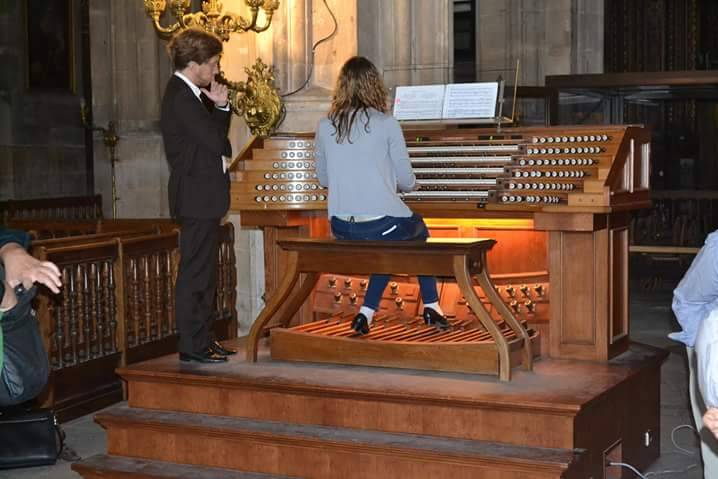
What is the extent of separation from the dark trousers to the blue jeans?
64cm

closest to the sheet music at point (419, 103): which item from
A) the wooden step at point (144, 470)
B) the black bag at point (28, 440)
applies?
the wooden step at point (144, 470)

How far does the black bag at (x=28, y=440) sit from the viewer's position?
19.8 ft

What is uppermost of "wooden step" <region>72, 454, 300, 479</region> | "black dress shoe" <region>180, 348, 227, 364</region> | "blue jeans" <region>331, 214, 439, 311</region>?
"blue jeans" <region>331, 214, 439, 311</region>

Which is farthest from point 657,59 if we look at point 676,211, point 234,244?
point 234,244

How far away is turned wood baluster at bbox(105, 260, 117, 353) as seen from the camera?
7633mm

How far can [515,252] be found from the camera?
723cm

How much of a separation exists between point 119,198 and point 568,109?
616 cm

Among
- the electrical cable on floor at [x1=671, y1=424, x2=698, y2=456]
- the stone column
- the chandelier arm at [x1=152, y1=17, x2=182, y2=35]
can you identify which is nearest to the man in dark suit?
the chandelier arm at [x1=152, y1=17, x2=182, y2=35]

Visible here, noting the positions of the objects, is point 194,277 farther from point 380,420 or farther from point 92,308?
point 92,308

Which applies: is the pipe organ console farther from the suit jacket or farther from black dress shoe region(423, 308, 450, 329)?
the suit jacket

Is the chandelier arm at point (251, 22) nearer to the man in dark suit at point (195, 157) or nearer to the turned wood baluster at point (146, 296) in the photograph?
the turned wood baluster at point (146, 296)

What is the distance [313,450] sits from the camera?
550 cm

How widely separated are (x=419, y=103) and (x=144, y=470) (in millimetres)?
2794

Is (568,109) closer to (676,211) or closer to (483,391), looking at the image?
(676,211)
